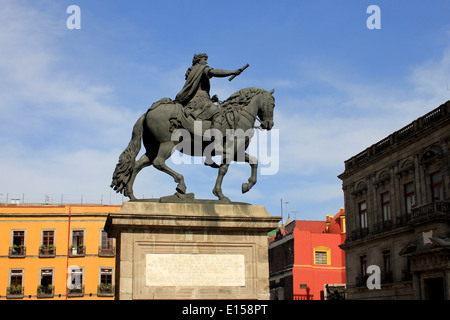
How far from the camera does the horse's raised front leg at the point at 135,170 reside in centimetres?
1170

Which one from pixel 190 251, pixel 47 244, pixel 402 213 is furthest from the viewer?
pixel 47 244

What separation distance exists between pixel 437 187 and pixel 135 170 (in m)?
29.1

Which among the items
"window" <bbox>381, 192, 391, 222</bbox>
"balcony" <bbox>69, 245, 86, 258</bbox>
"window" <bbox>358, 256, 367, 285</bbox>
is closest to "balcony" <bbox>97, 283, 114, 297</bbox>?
"balcony" <bbox>69, 245, 86, 258</bbox>

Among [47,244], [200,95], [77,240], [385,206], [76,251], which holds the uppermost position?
[385,206]

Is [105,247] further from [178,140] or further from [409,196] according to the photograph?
[178,140]

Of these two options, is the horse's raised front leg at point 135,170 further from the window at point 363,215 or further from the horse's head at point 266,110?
the window at point 363,215

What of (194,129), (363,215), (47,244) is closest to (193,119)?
(194,129)

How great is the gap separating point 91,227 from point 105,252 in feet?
7.68

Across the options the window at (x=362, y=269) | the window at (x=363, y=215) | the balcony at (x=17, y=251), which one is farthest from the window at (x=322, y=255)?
the balcony at (x=17, y=251)

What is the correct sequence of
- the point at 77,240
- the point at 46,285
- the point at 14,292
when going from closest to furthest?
the point at 14,292
the point at 46,285
the point at 77,240

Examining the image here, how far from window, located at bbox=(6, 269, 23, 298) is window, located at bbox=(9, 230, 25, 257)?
1318mm

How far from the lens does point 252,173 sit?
39.6 feet

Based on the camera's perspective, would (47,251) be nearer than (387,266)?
No

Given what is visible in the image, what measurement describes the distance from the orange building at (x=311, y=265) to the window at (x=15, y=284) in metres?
21.9
